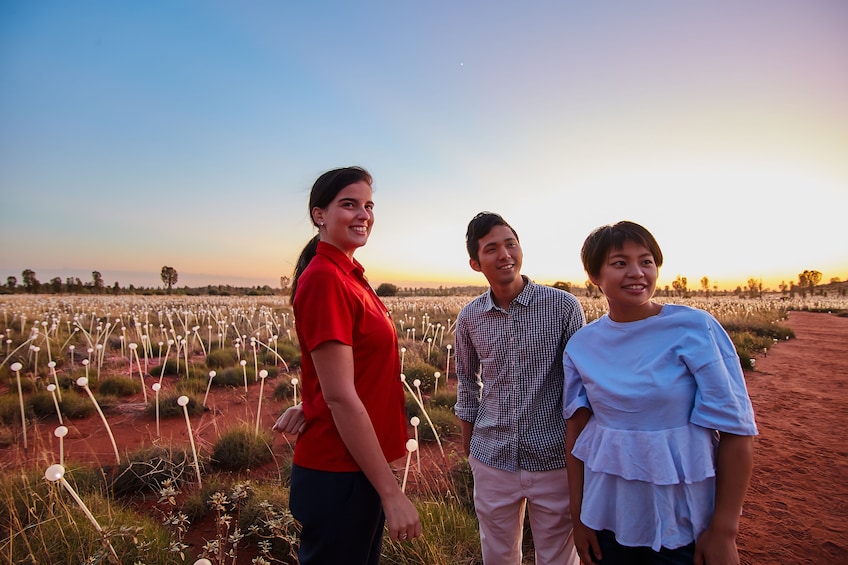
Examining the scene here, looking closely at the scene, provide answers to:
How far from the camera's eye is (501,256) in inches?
82.0

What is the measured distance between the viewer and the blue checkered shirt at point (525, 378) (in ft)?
6.47

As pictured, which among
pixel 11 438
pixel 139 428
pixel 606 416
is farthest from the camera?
pixel 139 428

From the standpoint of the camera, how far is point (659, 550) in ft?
4.91

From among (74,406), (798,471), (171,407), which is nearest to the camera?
(798,471)

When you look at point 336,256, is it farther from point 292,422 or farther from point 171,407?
point 171,407

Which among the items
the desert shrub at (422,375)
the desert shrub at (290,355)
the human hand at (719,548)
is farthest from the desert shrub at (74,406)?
the human hand at (719,548)

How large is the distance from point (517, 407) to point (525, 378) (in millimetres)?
143

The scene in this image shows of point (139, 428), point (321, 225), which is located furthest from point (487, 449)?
point (139, 428)

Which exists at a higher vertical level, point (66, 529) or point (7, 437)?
point (66, 529)

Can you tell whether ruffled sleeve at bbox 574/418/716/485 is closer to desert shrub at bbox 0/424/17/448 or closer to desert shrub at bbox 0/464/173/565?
desert shrub at bbox 0/464/173/565

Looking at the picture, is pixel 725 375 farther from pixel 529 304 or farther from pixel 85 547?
pixel 85 547

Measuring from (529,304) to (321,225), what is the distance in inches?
42.2

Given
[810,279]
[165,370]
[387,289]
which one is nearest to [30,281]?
[387,289]

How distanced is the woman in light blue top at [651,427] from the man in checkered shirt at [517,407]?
0.61ft
